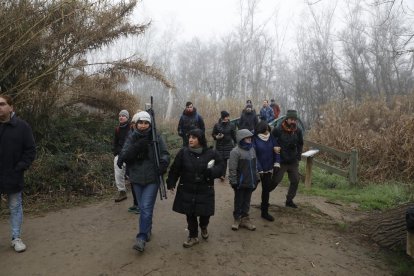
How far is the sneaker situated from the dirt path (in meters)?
0.08

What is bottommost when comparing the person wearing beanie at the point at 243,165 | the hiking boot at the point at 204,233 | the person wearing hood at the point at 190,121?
the hiking boot at the point at 204,233

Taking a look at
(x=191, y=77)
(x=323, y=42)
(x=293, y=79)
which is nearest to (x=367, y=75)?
(x=323, y=42)

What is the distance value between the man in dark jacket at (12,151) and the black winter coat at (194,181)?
185cm

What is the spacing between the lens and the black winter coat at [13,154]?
4.40m

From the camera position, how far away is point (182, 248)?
4773 mm

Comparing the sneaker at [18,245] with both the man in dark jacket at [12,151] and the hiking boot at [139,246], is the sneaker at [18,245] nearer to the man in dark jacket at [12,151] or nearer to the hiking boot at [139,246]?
the man in dark jacket at [12,151]

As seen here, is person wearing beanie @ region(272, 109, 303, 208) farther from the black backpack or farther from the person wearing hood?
the person wearing hood

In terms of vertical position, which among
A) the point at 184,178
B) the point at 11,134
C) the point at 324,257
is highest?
the point at 11,134

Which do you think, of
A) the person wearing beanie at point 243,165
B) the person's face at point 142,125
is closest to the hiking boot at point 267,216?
the person wearing beanie at point 243,165

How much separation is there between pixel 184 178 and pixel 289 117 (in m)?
2.44

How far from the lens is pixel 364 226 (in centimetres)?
578

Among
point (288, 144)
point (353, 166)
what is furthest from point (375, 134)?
point (288, 144)

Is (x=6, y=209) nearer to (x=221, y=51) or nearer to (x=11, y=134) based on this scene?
(x=11, y=134)

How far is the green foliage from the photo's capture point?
751cm
